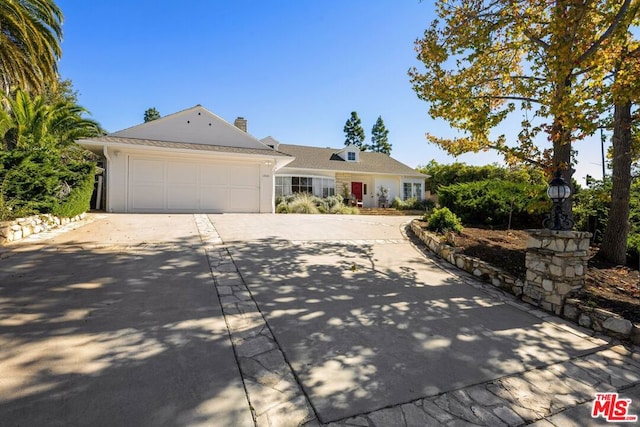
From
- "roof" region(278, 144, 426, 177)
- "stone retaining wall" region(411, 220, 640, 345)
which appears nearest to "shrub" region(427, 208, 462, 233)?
"stone retaining wall" region(411, 220, 640, 345)

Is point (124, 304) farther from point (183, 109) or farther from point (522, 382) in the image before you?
point (183, 109)

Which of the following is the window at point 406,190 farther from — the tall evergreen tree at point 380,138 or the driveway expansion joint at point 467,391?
the tall evergreen tree at point 380,138

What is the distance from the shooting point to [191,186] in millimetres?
12523

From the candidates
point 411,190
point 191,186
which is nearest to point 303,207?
point 191,186

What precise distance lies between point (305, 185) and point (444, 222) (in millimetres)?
12463

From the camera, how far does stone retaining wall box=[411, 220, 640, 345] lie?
3.36 metres

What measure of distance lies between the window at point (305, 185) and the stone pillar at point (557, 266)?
605 inches

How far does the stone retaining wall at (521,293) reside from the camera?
11.0ft

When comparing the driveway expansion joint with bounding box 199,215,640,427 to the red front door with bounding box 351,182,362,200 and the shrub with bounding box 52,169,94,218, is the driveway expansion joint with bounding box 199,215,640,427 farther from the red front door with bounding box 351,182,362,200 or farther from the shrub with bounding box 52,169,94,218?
the red front door with bounding box 351,182,362,200

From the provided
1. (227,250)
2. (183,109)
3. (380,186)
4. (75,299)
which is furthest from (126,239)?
(380,186)

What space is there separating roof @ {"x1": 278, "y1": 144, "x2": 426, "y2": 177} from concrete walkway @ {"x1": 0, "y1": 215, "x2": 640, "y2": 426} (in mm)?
15855

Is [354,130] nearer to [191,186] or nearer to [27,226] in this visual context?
[191,186]

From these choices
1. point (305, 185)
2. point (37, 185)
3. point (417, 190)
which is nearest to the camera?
point (37, 185)

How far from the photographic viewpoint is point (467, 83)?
6.45 metres
